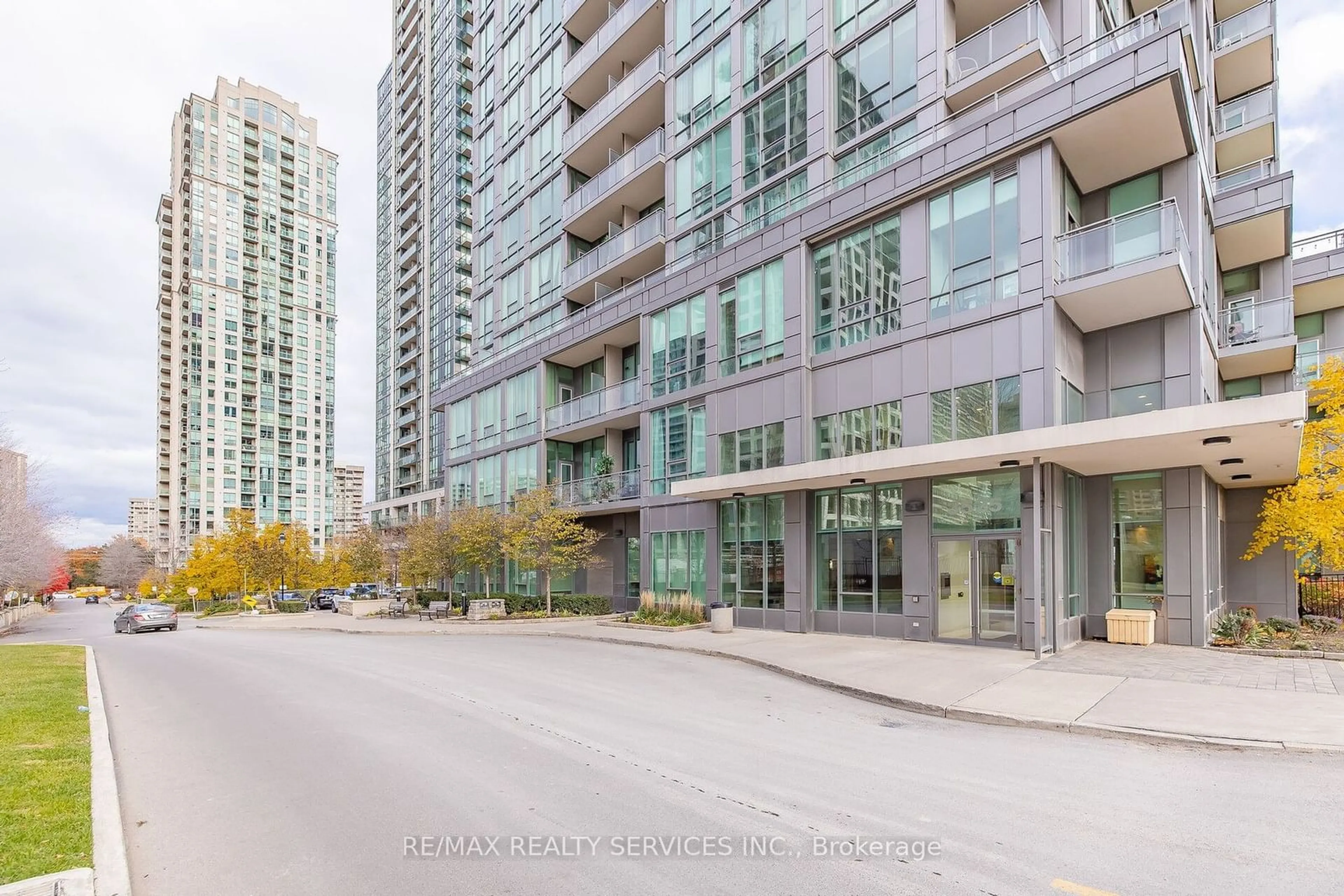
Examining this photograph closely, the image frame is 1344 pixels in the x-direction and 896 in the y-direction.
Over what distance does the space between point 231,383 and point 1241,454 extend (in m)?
126

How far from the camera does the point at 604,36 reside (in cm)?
3038

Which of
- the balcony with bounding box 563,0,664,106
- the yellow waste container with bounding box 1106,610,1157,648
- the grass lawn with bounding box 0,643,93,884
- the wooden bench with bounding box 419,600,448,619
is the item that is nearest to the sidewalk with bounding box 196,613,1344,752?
the yellow waste container with bounding box 1106,610,1157,648

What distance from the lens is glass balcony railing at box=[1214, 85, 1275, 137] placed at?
930 inches

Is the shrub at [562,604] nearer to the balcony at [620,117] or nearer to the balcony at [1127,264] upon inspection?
the balcony at [1127,264]

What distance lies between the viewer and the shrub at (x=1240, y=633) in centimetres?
1457

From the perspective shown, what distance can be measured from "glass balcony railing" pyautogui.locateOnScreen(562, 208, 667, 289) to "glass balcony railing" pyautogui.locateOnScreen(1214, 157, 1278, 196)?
17.8m

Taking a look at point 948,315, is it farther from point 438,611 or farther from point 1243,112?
point 438,611

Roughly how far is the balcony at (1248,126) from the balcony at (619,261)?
751 inches

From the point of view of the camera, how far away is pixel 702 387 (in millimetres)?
23266

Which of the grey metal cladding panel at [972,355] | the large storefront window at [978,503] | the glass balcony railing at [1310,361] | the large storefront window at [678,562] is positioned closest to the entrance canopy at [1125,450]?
the large storefront window at [978,503]

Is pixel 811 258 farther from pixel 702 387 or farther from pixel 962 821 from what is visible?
pixel 962 821

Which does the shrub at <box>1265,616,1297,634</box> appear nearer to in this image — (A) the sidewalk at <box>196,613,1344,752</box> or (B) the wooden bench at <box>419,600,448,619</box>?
(A) the sidewalk at <box>196,613,1344,752</box>

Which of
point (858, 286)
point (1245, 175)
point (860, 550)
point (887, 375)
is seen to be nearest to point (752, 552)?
point (860, 550)

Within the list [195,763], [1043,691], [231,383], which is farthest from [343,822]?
[231,383]
